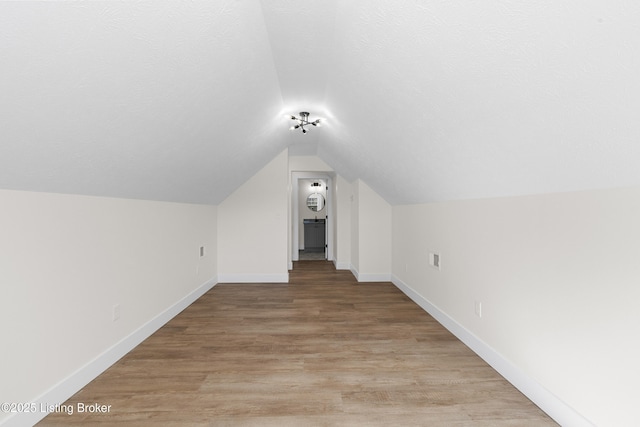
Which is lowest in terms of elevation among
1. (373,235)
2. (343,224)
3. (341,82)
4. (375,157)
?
(373,235)

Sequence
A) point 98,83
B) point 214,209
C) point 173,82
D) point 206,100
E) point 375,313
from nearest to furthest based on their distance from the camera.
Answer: point 98,83 → point 173,82 → point 206,100 → point 375,313 → point 214,209

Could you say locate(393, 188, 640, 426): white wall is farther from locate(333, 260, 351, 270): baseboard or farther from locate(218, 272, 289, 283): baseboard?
locate(333, 260, 351, 270): baseboard

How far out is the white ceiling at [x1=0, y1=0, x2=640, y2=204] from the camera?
1.08 m

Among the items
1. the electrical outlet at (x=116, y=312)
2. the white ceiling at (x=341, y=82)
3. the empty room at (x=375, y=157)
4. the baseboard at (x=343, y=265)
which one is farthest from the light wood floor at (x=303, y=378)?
the baseboard at (x=343, y=265)

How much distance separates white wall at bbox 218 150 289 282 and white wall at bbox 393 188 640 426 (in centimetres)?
319

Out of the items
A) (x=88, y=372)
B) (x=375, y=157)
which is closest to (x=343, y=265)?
(x=375, y=157)

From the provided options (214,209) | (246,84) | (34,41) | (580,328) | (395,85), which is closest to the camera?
(34,41)

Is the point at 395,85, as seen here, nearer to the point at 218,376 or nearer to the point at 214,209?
the point at 218,376

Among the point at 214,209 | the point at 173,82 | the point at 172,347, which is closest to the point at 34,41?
the point at 173,82

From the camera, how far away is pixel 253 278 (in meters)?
5.34

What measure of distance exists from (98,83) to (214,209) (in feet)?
12.8

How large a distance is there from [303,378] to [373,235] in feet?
11.5

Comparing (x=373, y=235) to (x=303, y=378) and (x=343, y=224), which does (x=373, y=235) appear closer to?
(x=343, y=224)

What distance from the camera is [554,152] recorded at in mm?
1503
